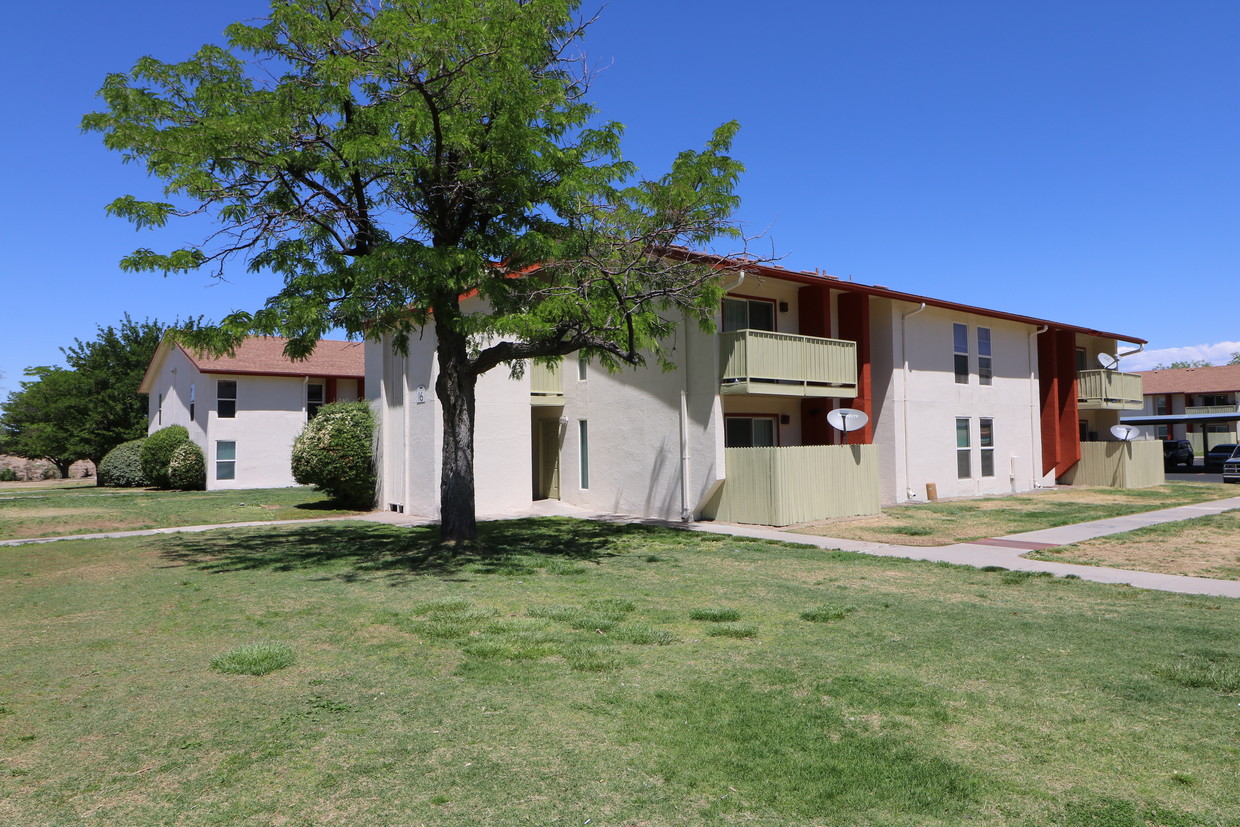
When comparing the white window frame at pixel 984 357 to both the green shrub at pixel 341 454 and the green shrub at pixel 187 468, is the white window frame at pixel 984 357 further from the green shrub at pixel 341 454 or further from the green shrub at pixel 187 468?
the green shrub at pixel 187 468

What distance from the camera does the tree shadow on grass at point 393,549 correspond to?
12.0m

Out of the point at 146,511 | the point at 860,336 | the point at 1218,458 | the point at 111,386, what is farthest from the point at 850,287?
the point at 111,386

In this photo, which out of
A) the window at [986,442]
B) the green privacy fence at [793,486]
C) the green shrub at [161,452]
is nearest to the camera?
the green privacy fence at [793,486]

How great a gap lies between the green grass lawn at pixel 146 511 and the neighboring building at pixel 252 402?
11.1 ft

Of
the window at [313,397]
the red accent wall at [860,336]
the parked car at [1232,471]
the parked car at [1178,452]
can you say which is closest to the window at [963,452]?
the red accent wall at [860,336]

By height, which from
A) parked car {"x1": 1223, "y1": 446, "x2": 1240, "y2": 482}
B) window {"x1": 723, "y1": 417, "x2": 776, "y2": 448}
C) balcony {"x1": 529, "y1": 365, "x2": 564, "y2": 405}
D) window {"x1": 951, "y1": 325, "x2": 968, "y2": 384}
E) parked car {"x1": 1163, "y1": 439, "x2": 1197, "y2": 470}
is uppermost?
window {"x1": 951, "y1": 325, "x2": 968, "y2": 384}

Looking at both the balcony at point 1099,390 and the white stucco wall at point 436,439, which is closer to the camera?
the white stucco wall at point 436,439

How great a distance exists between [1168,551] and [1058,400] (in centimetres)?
1743

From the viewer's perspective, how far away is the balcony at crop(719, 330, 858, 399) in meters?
17.7


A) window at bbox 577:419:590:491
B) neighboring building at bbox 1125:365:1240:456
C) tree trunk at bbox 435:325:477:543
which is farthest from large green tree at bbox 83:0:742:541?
neighboring building at bbox 1125:365:1240:456

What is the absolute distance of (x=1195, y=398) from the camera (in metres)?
56.7

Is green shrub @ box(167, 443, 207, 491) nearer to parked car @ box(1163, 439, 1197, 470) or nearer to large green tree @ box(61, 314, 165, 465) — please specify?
large green tree @ box(61, 314, 165, 465)

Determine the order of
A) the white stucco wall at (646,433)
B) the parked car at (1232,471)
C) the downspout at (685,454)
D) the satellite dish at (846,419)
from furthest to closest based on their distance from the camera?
the parked car at (1232,471) < the satellite dish at (846,419) < the downspout at (685,454) < the white stucco wall at (646,433)

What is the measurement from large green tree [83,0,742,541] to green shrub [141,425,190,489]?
22903 millimetres
